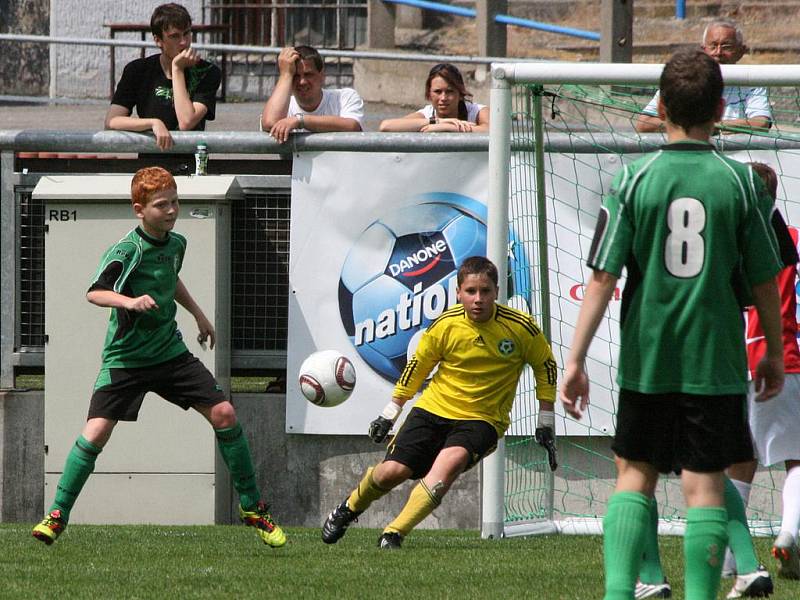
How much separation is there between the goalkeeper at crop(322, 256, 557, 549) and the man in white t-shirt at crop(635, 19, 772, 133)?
1682mm

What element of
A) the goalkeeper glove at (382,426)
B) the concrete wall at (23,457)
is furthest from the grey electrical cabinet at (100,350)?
the goalkeeper glove at (382,426)

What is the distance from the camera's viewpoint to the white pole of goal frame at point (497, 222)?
7.39m

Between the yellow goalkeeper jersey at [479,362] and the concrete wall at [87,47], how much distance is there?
12.5 metres

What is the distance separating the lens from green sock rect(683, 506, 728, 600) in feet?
14.1

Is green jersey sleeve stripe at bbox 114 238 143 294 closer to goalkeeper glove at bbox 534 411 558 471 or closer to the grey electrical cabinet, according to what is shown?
the grey electrical cabinet

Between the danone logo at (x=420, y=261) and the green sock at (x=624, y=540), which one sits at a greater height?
the danone logo at (x=420, y=261)

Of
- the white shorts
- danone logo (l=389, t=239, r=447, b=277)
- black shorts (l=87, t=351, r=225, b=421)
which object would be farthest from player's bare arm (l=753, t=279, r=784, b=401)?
danone logo (l=389, t=239, r=447, b=277)

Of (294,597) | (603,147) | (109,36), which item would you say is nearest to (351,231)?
(603,147)

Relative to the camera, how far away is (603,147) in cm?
829

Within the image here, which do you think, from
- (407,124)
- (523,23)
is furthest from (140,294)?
(523,23)

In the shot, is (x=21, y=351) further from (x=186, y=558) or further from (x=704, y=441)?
(x=704, y=441)

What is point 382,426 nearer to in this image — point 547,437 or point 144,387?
point 547,437

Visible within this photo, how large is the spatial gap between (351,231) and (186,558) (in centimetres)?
262

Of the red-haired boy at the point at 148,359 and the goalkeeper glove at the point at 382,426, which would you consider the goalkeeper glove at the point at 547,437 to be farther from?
the red-haired boy at the point at 148,359
